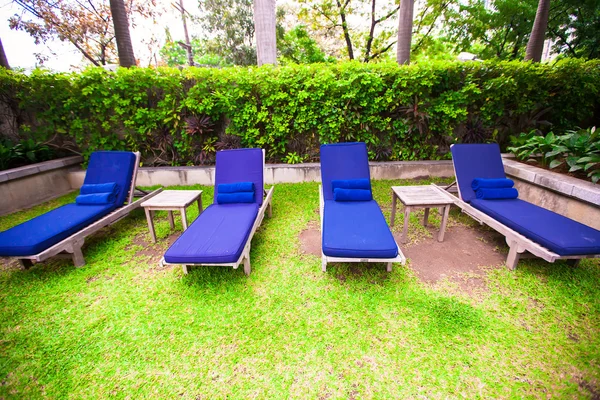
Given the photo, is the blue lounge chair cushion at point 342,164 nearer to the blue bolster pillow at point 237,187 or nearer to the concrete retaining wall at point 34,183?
the blue bolster pillow at point 237,187

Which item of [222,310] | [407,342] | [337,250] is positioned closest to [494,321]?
[407,342]

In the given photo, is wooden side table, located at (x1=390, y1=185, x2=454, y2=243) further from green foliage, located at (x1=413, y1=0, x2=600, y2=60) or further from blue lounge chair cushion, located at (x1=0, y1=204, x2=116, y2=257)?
green foliage, located at (x1=413, y1=0, x2=600, y2=60)

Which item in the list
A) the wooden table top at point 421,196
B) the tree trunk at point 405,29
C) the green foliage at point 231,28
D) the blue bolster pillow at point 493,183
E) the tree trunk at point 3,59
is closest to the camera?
the wooden table top at point 421,196

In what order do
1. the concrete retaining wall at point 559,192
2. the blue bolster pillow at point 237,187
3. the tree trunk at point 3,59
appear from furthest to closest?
the tree trunk at point 3,59 → the blue bolster pillow at point 237,187 → the concrete retaining wall at point 559,192

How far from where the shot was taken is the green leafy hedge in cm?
563

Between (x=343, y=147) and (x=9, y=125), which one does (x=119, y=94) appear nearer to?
(x=9, y=125)

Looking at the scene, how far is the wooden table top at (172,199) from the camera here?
364 centimetres

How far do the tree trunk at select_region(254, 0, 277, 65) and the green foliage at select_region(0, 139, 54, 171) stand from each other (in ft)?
18.9

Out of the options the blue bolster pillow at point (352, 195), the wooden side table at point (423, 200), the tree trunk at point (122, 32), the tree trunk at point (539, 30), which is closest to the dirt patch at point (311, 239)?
the blue bolster pillow at point (352, 195)

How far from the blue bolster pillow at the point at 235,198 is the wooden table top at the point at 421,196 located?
7.46 feet

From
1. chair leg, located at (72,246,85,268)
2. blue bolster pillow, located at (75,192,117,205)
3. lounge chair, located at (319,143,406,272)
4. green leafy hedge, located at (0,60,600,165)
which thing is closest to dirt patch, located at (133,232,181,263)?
chair leg, located at (72,246,85,268)

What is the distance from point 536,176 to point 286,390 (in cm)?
483

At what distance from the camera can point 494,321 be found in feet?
7.66

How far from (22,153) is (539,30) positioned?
14668mm
